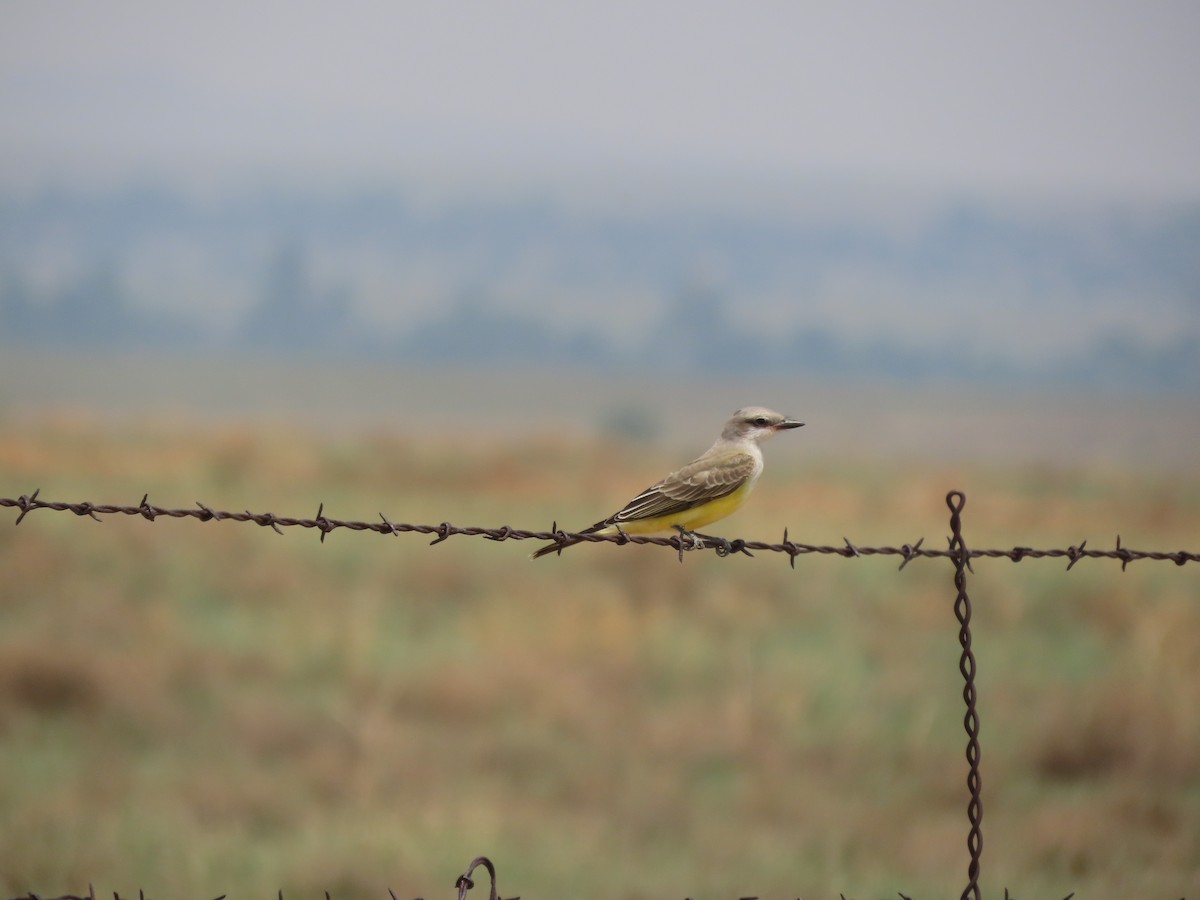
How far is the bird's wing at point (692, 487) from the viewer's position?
21.5 feet

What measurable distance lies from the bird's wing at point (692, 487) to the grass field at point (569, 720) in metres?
4.62

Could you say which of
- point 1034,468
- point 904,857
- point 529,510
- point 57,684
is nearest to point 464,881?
point 904,857

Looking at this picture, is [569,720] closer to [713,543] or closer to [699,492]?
[699,492]

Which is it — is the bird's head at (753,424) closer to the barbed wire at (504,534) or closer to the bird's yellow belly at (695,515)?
the bird's yellow belly at (695,515)

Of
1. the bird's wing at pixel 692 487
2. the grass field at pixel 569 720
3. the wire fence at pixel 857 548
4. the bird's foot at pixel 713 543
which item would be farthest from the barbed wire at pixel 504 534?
the grass field at pixel 569 720

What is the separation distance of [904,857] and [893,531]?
74.3 feet

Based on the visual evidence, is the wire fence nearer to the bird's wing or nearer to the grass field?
the bird's wing

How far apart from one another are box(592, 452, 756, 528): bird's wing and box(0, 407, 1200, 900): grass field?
462 centimetres

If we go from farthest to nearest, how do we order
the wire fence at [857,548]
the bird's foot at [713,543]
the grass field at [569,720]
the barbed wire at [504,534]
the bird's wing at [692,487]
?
the grass field at [569,720] < the bird's wing at [692,487] < the bird's foot at [713,543] < the barbed wire at [504,534] < the wire fence at [857,548]

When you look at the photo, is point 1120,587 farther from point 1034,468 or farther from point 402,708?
point 1034,468

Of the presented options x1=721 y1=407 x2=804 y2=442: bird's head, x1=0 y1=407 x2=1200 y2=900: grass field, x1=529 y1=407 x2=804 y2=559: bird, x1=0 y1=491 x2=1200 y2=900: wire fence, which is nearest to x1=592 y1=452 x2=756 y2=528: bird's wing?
x1=529 y1=407 x2=804 y2=559: bird

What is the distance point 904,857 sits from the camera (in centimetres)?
1113

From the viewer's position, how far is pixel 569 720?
15141 millimetres

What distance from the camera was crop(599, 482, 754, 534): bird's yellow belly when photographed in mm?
6633
